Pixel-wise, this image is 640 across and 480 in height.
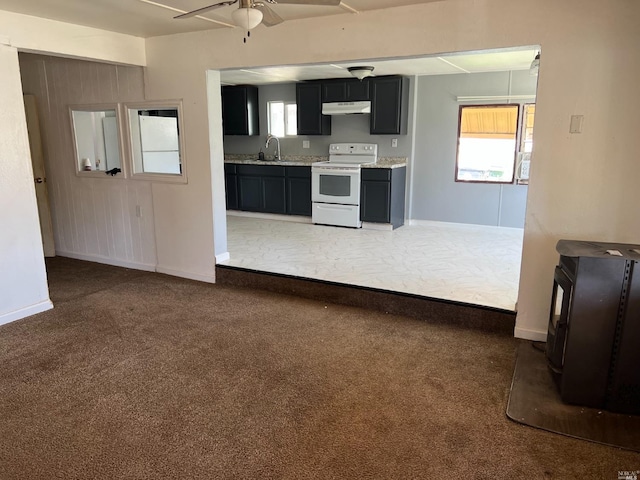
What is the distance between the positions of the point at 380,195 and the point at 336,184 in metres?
0.65

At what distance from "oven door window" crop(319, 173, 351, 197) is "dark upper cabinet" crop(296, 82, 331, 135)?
0.87 metres

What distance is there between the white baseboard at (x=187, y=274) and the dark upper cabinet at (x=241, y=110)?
331 centimetres

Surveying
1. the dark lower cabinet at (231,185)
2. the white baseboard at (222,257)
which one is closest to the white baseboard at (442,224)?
the dark lower cabinet at (231,185)

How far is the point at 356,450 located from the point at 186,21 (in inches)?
138

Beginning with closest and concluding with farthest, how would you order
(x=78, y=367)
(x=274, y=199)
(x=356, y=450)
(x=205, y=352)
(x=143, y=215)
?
(x=356, y=450) → (x=78, y=367) → (x=205, y=352) → (x=143, y=215) → (x=274, y=199)

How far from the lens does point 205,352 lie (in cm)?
317

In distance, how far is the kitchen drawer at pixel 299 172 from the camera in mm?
6789

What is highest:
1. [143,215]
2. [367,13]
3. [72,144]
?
[367,13]

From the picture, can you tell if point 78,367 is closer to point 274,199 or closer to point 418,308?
point 418,308

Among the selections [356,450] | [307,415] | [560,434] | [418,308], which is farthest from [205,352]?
[560,434]

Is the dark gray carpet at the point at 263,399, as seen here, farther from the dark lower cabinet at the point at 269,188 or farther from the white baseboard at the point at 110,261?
the dark lower cabinet at the point at 269,188

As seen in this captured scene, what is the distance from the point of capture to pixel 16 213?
3.71 m

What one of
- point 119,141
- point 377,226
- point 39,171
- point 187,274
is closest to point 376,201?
point 377,226

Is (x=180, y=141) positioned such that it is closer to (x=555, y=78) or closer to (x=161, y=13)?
(x=161, y=13)
